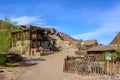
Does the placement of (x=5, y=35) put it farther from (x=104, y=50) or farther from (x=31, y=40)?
(x=31, y=40)

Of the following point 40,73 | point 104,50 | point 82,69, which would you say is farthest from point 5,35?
point 104,50

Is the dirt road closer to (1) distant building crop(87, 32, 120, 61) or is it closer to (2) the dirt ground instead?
(2) the dirt ground

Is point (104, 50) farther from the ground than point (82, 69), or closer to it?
farther from the ground

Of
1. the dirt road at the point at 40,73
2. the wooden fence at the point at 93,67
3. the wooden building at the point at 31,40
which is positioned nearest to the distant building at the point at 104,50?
the dirt road at the point at 40,73

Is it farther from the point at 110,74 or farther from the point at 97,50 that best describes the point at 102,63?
the point at 97,50

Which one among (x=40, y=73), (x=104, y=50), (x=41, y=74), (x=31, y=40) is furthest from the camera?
(x=31, y=40)

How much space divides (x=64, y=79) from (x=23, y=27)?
51.5m

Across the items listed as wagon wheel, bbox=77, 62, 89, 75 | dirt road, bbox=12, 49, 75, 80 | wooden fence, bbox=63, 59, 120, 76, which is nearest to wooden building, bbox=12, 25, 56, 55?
dirt road, bbox=12, 49, 75, 80

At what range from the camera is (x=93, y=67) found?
1071 inches

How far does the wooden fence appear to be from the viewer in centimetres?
2542

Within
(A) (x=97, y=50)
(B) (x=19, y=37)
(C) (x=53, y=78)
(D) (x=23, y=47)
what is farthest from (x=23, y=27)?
(C) (x=53, y=78)

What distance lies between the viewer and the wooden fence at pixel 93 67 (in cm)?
2542

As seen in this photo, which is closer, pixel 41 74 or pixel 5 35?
pixel 41 74

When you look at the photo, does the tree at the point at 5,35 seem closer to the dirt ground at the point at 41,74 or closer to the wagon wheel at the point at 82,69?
the dirt ground at the point at 41,74
